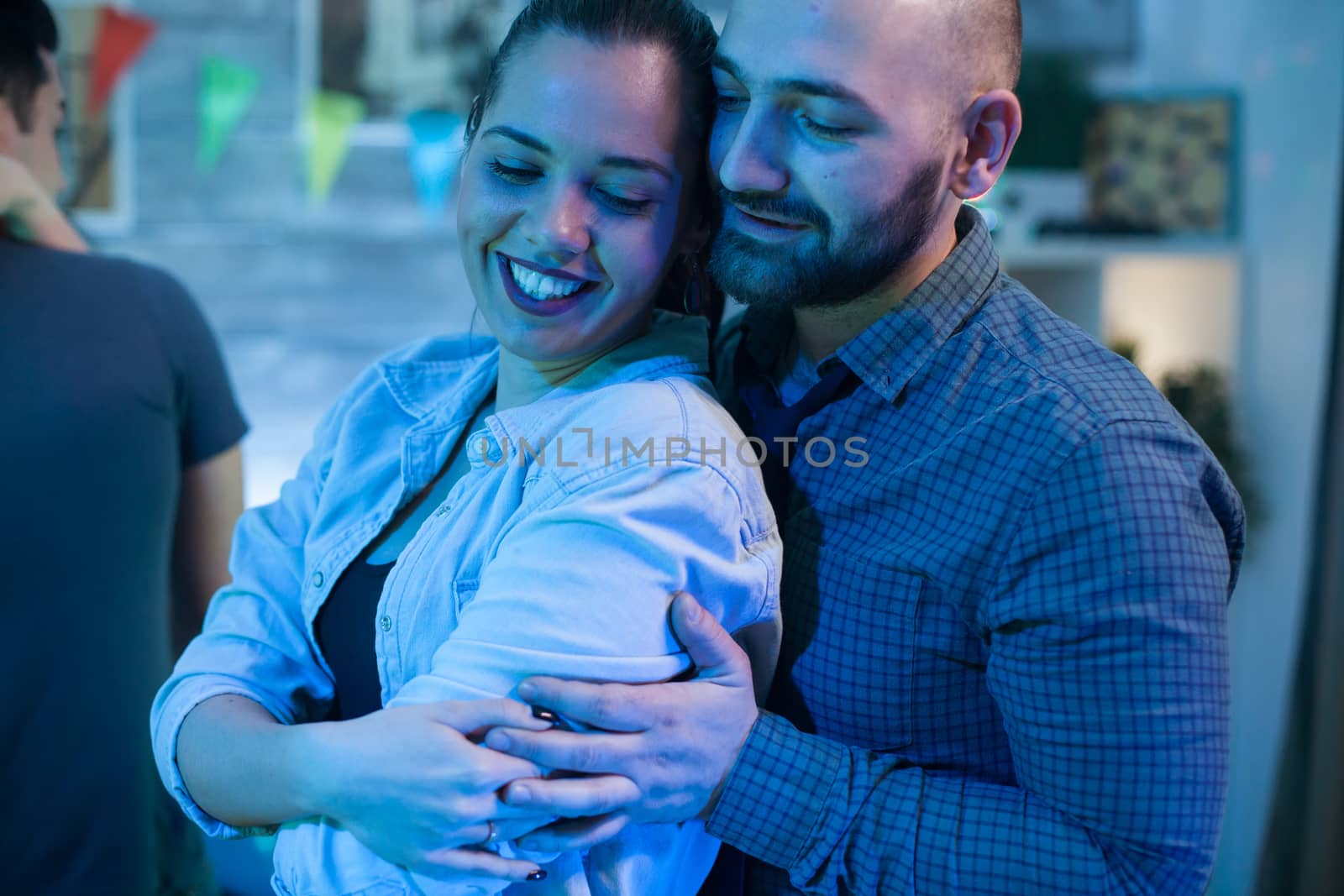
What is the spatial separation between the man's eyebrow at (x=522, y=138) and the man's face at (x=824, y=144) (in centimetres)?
18

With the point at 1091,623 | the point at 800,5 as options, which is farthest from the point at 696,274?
the point at 1091,623

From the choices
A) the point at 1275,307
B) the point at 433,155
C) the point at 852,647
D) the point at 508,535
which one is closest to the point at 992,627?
the point at 852,647

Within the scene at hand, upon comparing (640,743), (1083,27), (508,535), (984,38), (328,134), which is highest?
(1083,27)

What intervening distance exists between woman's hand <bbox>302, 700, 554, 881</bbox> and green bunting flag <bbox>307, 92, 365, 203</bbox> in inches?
91.6

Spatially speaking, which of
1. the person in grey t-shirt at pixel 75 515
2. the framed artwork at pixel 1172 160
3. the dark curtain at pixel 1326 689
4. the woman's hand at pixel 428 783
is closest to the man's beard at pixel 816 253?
the woman's hand at pixel 428 783

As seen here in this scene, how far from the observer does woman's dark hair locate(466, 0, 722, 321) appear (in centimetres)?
111

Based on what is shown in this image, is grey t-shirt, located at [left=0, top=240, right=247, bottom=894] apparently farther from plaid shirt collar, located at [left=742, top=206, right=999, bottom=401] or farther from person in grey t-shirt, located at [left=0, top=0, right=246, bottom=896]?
plaid shirt collar, located at [left=742, top=206, right=999, bottom=401]

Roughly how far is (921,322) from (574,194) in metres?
0.38

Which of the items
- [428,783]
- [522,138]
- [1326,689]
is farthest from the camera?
[1326,689]

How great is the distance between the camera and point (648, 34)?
44.0 inches

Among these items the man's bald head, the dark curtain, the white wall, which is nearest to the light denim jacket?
the man's bald head

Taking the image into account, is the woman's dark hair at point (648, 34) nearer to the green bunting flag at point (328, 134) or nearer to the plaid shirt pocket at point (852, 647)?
the plaid shirt pocket at point (852, 647)

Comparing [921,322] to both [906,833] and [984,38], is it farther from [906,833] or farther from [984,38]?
[906,833]

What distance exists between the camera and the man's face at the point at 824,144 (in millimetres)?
1148
